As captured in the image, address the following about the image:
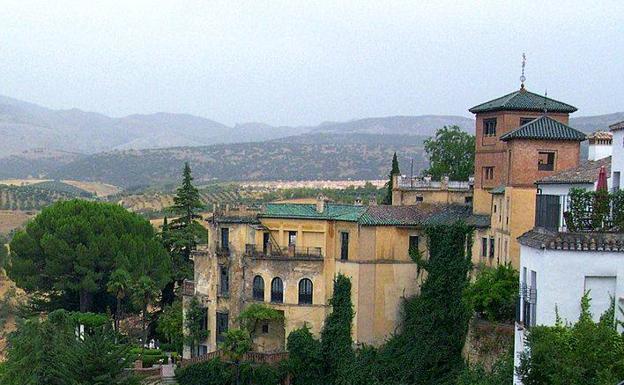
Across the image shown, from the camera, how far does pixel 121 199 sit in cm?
13275

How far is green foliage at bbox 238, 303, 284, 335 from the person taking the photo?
5181 cm

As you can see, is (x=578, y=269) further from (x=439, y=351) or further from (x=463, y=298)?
(x=439, y=351)

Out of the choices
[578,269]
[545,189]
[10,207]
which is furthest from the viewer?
[10,207]

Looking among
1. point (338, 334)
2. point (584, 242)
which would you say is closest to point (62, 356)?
point (338, 334)

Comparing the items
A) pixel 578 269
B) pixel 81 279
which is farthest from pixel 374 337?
pixel 578 269

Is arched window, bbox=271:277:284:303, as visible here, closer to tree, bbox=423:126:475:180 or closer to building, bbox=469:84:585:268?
building, bbox=469:84:585:268

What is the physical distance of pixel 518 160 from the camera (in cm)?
4403

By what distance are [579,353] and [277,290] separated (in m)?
32.7

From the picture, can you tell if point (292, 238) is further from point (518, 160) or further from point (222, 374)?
point (518, 160)

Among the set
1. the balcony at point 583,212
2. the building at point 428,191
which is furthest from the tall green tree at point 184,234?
the balcony at point 583,212

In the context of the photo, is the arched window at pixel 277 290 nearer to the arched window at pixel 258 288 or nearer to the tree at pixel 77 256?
the arched window at pixel 258 288

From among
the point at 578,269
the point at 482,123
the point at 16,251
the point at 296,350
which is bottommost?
the point at 296,350

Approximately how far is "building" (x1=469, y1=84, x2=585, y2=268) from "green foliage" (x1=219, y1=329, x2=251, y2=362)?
13177mm

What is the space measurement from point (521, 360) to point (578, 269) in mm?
2530
